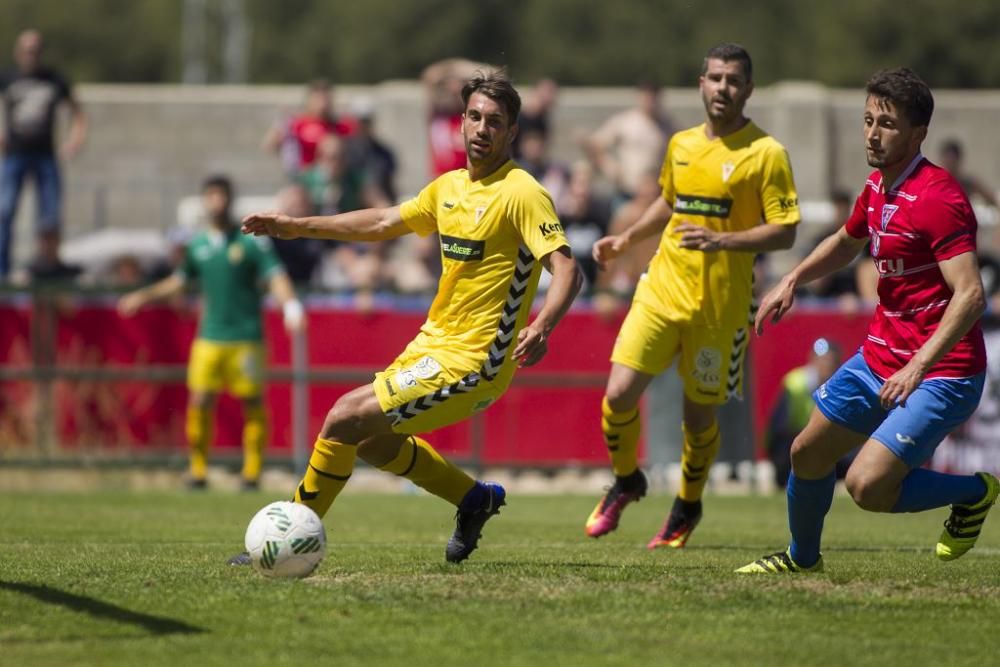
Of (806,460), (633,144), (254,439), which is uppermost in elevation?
(633,144)

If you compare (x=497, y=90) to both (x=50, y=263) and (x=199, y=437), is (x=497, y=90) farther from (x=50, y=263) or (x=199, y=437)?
(x=50, y=263)

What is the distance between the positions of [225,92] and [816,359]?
13416mm

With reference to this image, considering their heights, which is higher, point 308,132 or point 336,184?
point 308,132

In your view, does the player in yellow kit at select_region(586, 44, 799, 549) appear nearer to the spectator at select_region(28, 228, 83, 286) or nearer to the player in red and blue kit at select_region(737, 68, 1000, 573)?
the player in red and blue kit at select_region(737, 68, 1000, 573)

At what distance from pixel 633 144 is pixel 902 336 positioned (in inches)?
544

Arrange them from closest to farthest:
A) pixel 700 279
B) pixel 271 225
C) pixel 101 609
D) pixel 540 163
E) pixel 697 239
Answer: pixel 101 609, pixel 271 225, pixel 697 239, pixel 700 279, pixel 540 163

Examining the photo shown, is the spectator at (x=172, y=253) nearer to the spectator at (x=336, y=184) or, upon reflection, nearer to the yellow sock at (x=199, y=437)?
the spectator at (x=336, y=184)

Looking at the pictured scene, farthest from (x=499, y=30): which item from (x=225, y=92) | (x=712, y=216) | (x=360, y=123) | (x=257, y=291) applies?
(x=712, y=216)

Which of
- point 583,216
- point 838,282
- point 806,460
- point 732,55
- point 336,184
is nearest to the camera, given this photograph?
point 806,460

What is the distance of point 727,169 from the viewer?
9.95m

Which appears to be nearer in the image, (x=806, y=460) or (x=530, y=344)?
(x=530, y=344)

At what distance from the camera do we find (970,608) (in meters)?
7.48

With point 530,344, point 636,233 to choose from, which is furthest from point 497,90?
point 636,233

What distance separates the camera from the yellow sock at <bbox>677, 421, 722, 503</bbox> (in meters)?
10.5
